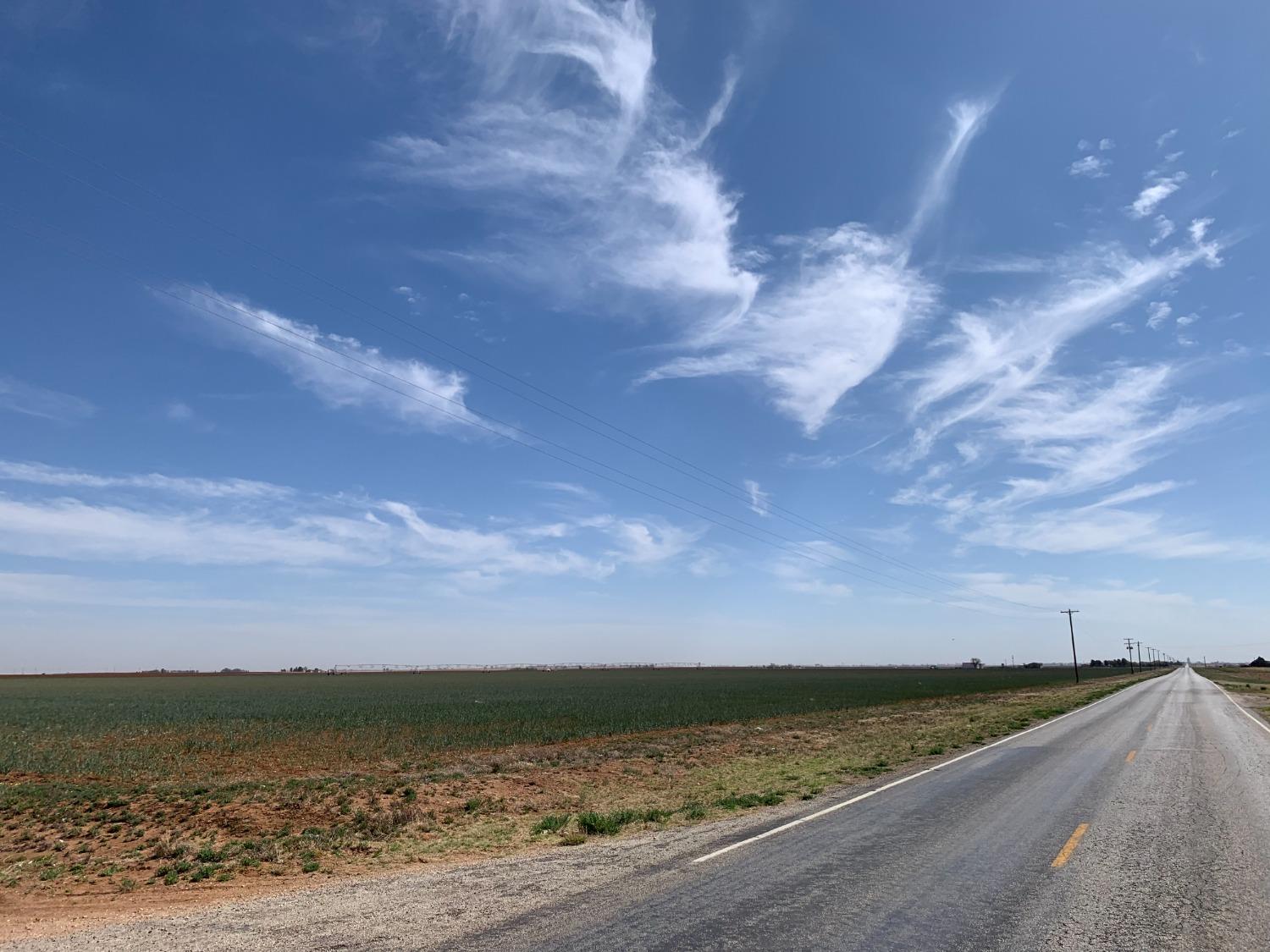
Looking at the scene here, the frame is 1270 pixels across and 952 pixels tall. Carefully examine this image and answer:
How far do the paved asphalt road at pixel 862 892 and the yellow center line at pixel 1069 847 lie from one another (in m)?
0.05

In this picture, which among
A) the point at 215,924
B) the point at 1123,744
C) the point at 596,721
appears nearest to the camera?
Answer: the point at 215,924

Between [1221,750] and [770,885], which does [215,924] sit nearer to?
[770,885]

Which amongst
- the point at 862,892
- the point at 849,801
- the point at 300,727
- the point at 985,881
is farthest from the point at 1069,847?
the point at 300,727

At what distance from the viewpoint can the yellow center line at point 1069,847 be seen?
10.4m

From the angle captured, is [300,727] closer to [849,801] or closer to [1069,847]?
[849,801]

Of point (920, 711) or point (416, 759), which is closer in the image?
point (416, 759)

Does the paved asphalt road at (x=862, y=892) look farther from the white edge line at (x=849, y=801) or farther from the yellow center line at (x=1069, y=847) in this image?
the white edge line at (x=849, y=801)

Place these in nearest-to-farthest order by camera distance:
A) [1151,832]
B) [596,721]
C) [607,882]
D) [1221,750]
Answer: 1. [607,882]
2. [1151,832]
3. [1221,750]
4. [596,721]

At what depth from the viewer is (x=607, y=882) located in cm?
1030

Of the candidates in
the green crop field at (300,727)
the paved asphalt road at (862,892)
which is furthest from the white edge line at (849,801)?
the green crop field at (300,727)

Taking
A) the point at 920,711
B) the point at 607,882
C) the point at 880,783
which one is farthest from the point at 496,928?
the point at 920,711

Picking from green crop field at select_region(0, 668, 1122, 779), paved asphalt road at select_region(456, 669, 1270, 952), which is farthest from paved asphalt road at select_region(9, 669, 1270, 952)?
green crop field at select_region(0, 668, 1122, 779)

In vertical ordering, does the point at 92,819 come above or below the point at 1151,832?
below

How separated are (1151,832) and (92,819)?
2304 centimetres
